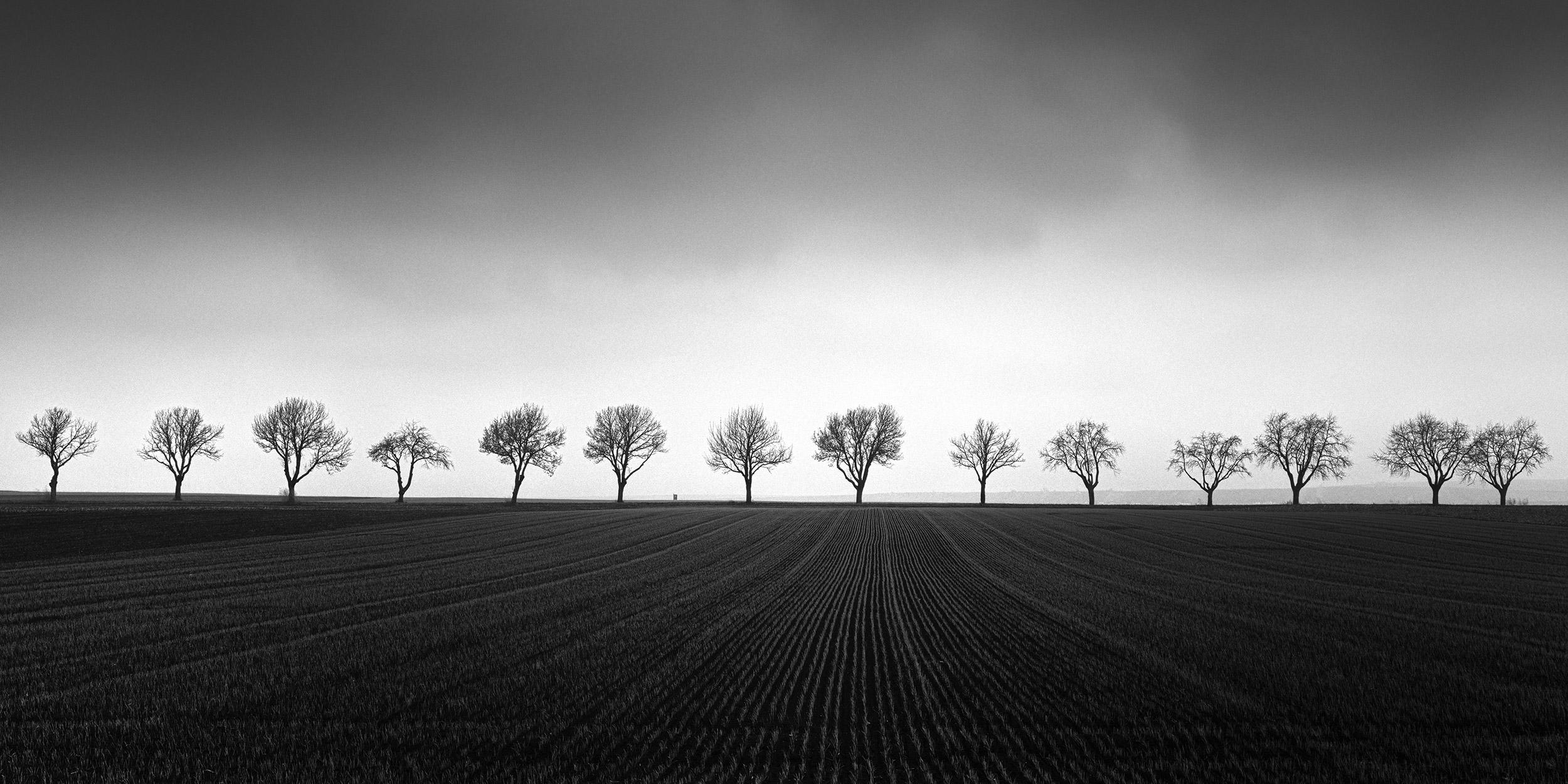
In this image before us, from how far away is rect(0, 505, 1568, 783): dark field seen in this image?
652 cm

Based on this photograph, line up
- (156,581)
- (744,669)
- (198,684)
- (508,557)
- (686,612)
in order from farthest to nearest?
1. (508,557)
2. (156,581)
3. (686,612)
4. (744,669)
5. (198,684)

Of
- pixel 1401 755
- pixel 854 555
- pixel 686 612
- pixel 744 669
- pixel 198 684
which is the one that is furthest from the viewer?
pixel 854 555

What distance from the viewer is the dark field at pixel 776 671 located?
652cm

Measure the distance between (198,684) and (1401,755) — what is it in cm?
1368

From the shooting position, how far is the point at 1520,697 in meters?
8.36

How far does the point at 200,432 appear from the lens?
78250 mm

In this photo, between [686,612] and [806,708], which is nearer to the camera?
[806,708]

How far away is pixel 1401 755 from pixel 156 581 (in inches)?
1011

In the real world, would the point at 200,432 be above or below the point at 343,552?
above

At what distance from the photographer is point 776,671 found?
378 inches

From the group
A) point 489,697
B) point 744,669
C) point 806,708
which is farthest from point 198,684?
point 806,708

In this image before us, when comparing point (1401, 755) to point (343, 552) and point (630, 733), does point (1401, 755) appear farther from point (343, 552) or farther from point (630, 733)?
point (343, 552)

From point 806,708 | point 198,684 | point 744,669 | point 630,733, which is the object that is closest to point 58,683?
point 198,684

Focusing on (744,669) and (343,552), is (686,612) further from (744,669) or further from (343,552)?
(343,552)
